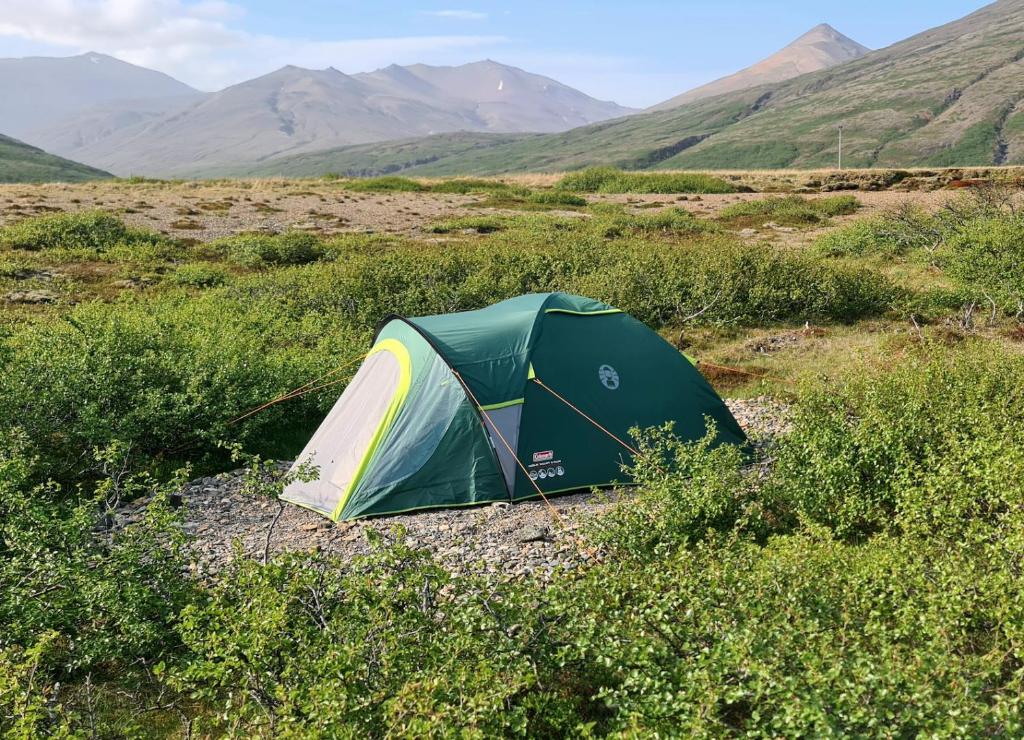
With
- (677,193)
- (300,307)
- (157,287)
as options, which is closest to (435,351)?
(300,307)

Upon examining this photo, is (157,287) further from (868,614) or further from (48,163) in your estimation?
(48,163)

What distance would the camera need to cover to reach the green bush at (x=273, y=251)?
78.5 ft

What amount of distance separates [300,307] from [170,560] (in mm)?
11505

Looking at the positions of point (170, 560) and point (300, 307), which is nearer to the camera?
point (170, 560)

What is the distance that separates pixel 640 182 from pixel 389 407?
159 ft

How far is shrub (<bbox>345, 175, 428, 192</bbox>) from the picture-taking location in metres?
50.5

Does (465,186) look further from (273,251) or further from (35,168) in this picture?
(35,168)

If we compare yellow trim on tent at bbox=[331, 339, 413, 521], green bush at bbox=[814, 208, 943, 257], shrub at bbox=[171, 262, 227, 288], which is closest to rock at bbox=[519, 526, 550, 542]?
yellow trim on tent at bbox=[331, 339, 413, 521]

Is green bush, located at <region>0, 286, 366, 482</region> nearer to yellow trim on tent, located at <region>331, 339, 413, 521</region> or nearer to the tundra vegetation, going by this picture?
the tundra vegetation

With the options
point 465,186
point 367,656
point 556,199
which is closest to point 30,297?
point 367,656

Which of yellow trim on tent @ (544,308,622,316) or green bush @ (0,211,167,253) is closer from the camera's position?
yellow trim on tent @ (544,308,622,316)

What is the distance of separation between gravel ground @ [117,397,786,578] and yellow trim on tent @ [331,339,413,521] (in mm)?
386

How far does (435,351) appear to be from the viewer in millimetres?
9031

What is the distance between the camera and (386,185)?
5191 cm
